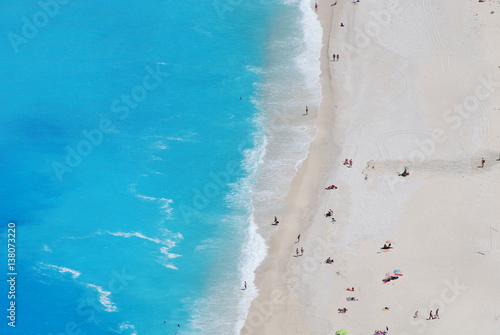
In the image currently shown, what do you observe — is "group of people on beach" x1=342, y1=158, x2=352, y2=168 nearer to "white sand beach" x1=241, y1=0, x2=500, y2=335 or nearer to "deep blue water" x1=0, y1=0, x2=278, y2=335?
"white sand beach" x1=241, y1=0, x2=500, y2=335

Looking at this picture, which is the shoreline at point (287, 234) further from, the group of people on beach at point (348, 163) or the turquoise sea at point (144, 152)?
the group of people on beach at point (348, 163)

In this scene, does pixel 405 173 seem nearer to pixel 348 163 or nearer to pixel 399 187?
pixel 399 187

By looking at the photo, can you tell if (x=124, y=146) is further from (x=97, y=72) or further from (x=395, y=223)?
(x=395, y=223)

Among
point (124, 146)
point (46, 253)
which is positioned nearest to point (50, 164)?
point (124, 146)

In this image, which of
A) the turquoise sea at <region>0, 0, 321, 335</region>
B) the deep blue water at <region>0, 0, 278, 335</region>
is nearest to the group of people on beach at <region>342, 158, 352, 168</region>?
the turquoise sea at <region>0, 0, 321, 335</region>

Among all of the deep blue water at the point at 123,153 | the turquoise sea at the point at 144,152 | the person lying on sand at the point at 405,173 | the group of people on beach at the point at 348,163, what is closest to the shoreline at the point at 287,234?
the turquoise sea at the point at 144,152

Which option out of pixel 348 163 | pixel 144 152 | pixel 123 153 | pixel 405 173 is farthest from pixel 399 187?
pixel 123 153

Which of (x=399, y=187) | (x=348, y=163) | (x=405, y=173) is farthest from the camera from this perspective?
(x=348, y=163)
